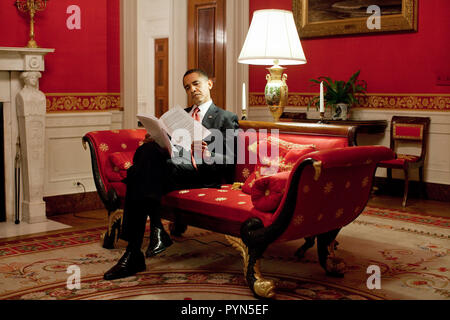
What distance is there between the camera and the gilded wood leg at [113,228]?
11.2ft

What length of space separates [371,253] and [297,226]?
998 mm

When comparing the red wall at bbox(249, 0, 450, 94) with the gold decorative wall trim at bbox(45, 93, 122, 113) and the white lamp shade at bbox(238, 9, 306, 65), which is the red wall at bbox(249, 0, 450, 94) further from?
the white lamp shade at bbox(238, 9, 306, 65)

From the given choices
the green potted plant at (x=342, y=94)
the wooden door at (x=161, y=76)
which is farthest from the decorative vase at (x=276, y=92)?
the wooden door at (x=161, y=76)

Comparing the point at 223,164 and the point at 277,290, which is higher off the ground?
the point at 223,164

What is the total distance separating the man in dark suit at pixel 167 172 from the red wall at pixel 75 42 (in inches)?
60.8

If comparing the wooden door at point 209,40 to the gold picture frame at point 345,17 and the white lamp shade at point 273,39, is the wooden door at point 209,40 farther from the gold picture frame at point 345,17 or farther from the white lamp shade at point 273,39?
the white lamp shade at point 273,39

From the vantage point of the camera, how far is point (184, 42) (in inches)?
254

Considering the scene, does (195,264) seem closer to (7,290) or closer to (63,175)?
(7,290)

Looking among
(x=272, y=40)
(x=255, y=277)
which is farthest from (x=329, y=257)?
(x=272, y=40)

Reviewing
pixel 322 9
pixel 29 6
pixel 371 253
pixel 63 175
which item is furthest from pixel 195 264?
pixel 322 9

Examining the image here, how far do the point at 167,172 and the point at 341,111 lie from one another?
2.88 metres

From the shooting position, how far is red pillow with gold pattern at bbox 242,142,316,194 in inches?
112

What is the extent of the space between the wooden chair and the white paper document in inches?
89.9

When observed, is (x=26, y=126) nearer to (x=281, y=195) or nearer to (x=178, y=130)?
(x=178, y=130)
